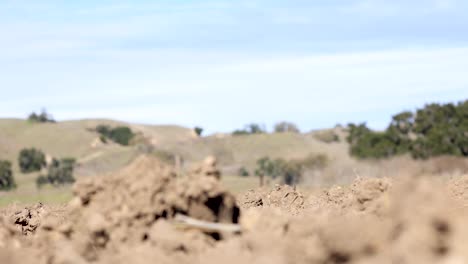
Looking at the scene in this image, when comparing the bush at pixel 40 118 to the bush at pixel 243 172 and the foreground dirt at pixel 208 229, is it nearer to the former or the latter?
the bush at pixel 243 172

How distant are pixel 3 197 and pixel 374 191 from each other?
159 feet

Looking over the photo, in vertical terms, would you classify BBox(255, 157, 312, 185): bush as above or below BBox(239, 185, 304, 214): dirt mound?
below

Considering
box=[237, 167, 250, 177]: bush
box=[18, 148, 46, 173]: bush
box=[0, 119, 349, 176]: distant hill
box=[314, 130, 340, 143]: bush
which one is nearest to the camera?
box=[237, 167, 250, 177]: bush

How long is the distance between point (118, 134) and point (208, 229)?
131m

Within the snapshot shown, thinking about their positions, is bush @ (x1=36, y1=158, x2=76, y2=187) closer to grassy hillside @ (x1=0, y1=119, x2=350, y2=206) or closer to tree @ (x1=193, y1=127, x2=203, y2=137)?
grassy hillside @ (x1=0, y1=119, x2=350, y2=206)

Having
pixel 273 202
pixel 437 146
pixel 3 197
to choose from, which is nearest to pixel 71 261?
pixel 273 202

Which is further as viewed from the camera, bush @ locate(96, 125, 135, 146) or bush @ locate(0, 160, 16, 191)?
bush @ locate(96, 125, 135, 146)

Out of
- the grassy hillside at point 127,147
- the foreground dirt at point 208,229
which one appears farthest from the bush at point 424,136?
the foreground dirt at point 208,229

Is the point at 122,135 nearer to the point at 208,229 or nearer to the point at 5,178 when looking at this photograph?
the point at 5,178

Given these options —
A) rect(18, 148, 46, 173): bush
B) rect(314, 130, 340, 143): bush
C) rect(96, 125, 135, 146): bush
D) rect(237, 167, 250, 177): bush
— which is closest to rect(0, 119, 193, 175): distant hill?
rect(96, 125, 135, 146): bush

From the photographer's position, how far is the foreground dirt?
5.89 m

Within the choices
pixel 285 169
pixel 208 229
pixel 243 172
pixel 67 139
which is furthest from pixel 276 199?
pixel 67 139

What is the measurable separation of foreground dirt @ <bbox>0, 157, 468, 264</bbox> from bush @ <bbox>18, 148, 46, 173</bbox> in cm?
9692

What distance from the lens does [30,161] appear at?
10650 centimetres
